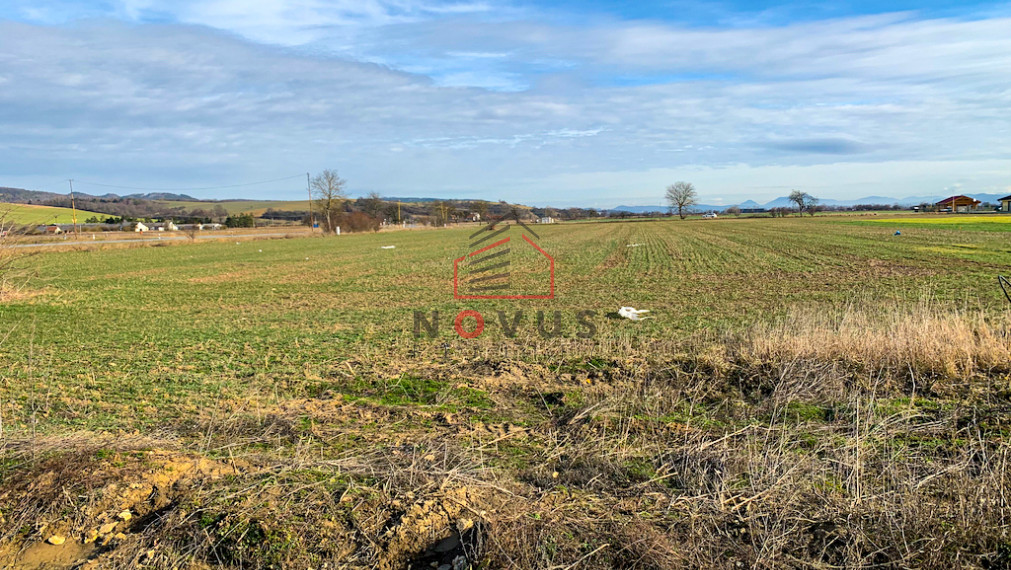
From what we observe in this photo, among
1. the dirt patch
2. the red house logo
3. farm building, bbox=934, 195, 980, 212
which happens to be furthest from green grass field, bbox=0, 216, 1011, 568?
farm building, bbox=934, 195, 980, 212

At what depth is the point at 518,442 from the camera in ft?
17.4

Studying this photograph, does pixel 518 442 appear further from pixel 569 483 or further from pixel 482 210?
pixel 482 210

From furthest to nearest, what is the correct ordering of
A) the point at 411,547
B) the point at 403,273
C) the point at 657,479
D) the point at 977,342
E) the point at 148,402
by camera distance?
the point at 403,273 → the point at 977,342 → the point at 148,402 → the point at 657,479 → the point at 411,547

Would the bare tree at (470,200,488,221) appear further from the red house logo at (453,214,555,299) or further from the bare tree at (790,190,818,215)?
the bare tree at (790,190,818,215)

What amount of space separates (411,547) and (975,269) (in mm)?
22517

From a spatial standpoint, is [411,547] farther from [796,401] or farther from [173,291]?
[173,291]

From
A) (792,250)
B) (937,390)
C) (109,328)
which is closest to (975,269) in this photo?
(792,250)

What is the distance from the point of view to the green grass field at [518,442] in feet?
11.6

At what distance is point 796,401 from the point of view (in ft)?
20.5

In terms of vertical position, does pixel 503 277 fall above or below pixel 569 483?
below

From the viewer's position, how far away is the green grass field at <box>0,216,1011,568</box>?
3529 mm

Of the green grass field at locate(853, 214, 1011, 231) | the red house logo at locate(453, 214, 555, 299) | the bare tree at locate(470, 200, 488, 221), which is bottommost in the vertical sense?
the red house logo at locate(453, 214, 555, 299)

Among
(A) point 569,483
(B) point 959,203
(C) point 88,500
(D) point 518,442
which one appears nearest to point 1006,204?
(B) point 959,203

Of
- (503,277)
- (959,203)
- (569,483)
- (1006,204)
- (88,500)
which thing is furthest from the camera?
(959,203)
